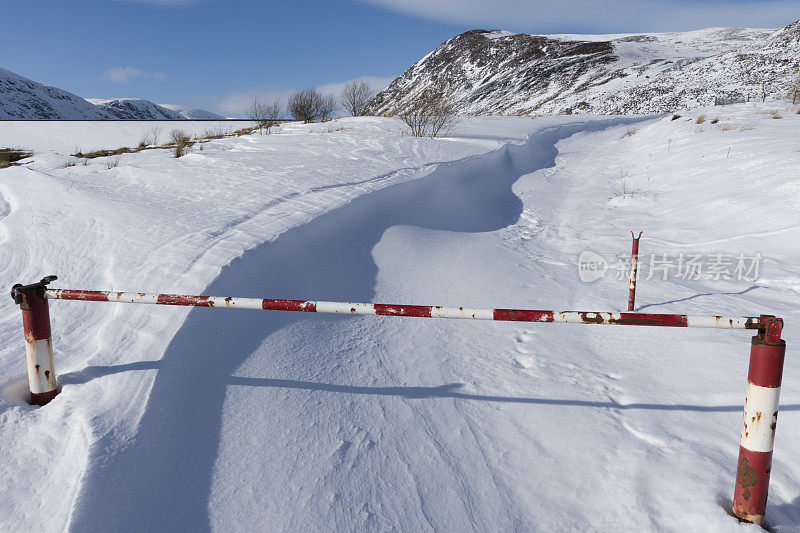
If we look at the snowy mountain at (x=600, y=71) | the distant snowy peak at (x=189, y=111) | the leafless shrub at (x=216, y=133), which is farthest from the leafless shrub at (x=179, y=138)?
the distant snowy peak at (x=189, y=111)

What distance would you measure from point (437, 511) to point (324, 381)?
110 cm

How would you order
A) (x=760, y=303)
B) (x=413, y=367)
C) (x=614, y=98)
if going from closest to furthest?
(x=413, y=367) → (x=760, y=303) → (x=614, y=98)

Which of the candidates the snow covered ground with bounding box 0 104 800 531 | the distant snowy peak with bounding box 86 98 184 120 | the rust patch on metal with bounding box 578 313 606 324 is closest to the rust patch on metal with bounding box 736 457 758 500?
the snow covered ground with bounding box 0 104 800 531

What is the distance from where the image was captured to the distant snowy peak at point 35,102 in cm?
5584

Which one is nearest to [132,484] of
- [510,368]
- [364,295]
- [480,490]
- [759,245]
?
[480,490]

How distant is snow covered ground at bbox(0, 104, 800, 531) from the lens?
6.50 feet

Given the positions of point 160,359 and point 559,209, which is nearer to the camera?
point 160,359

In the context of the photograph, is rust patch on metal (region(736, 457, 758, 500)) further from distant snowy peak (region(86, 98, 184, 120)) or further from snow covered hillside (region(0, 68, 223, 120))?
distant snowy peak (region(86, 98, 184, 120))

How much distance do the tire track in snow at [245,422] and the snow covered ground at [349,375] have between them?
0.01m

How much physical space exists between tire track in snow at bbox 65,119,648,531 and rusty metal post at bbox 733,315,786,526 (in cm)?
103

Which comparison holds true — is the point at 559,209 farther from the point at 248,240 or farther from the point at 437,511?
the point at 437,511

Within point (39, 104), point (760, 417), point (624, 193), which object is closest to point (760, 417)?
point (760, 417)

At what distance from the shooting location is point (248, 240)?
4.04 m

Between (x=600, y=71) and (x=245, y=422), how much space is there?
68.8m
